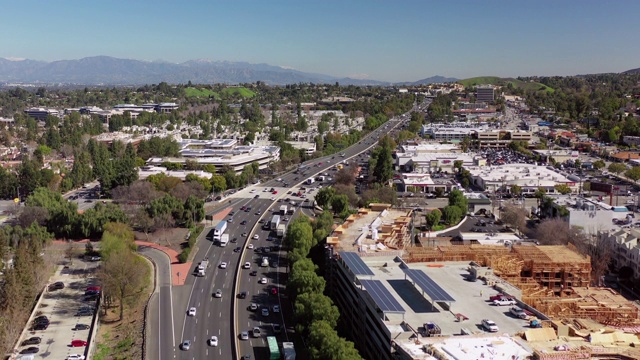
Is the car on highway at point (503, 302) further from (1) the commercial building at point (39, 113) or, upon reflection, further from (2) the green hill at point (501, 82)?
(2) the green hill at point (501, 82)

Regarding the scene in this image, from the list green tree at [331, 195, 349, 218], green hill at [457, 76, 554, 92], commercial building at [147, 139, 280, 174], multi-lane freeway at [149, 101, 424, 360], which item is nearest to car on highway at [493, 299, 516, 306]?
multi-lane freeway at [149, 101, 424, 360]

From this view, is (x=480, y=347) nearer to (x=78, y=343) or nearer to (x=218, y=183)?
(x=78, y=343)

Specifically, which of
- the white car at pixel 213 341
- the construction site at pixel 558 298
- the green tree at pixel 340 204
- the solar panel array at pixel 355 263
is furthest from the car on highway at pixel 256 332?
the green tree at pixel 340 204

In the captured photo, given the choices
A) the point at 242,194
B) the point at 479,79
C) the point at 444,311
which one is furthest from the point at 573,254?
the point at 479,79

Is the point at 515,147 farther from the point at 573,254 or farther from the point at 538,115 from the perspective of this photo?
the point at 573,254

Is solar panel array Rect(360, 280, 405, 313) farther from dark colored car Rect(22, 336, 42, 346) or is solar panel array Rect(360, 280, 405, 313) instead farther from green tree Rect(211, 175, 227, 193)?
green tree Rect(211, 175, 227, 193)
